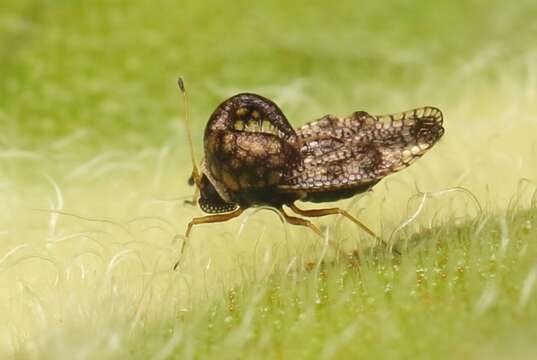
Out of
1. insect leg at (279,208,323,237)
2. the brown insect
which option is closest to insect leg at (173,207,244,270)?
the brown insect

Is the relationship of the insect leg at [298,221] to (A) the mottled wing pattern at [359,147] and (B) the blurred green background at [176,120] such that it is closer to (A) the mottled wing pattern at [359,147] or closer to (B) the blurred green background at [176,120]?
(B) the blurred green background at [176,120]

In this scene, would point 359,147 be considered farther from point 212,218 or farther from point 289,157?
point 212,218

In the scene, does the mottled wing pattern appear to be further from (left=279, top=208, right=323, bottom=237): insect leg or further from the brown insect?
(left=279, top=208, right=323, bottom=237): insect leg

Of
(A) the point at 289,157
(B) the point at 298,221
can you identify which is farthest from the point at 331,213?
(A) the point at 289,157

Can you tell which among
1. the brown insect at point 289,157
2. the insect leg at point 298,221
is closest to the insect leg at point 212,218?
the brown insect at point 289,157

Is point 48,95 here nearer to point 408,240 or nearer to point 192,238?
point 192,238
